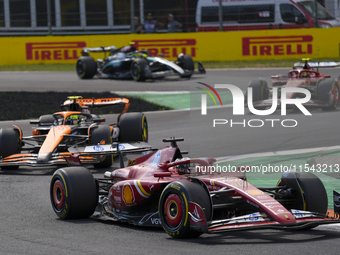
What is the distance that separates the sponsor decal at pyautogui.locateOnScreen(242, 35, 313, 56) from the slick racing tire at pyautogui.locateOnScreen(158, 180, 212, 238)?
18.6 metres

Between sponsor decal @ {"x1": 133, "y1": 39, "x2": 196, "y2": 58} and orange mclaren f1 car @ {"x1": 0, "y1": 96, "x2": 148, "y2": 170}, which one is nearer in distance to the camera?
orange mclaren f1 car @ {"x1": 0, "y1": 96, "x2": 148, "y2": 170}

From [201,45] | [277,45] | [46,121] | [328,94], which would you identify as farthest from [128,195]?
[201,45]

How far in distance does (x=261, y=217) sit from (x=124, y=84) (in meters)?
15.9

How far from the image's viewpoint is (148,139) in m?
12.3

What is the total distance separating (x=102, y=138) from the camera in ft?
32.9

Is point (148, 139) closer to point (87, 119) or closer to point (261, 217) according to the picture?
point (87, 119)

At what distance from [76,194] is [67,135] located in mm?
3705

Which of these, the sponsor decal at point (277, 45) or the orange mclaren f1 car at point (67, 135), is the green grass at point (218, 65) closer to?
the sponsor decal at point (277, 45)

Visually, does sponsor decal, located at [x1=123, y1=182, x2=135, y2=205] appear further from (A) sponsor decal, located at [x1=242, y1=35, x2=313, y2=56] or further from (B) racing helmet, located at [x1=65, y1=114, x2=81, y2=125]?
(A) sponsor decal, located at [x1=242, y1=35, x2=313, y2=56]

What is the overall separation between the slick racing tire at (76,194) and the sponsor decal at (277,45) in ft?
58.3

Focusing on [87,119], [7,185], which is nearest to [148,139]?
[87,119]

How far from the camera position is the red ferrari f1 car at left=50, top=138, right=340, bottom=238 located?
5176 millimetres

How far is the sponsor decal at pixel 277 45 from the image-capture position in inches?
905

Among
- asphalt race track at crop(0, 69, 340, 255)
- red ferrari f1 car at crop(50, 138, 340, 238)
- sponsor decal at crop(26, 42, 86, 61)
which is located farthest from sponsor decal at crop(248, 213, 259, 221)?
sponsor decal at crop(26, 42, 86, 61)
